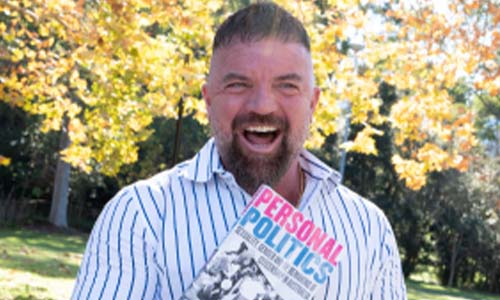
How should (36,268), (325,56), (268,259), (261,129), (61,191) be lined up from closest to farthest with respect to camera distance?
(268,259) → (261,129) → (325,56) → (36,268) → (61,191)

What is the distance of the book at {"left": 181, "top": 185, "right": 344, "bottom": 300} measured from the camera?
138 centimetres

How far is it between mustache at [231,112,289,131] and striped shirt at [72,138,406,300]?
0.13m

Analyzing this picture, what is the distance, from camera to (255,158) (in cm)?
171

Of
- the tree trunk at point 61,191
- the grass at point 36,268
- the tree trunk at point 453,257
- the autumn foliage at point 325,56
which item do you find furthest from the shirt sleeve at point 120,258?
the tree trunk at point 453,257

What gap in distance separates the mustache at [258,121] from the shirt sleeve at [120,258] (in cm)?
29

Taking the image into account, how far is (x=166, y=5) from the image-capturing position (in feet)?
24.7

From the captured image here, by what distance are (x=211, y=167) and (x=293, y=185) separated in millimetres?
269

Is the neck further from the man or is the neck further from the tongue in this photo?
the tongue

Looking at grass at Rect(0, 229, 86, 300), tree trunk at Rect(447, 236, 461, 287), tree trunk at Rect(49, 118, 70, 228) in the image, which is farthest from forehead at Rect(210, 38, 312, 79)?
tree trunk at Rect(447, 236, 461, 287)

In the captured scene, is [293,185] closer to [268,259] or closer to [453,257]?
[268,259]

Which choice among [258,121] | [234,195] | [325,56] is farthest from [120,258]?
[325,56]

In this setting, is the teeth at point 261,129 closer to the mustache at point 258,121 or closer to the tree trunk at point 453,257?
the mustache at point 258,121

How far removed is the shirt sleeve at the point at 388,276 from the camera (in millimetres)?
1812

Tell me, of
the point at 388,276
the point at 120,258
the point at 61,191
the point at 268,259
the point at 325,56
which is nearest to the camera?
the point at 268,259
